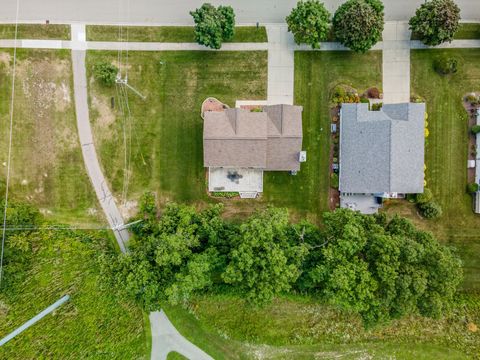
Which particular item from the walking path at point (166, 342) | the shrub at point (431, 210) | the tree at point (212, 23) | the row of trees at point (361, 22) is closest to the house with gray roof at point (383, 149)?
the shrub at point (431, 210)

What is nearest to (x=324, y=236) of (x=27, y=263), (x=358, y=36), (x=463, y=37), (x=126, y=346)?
(x=358, y=36)

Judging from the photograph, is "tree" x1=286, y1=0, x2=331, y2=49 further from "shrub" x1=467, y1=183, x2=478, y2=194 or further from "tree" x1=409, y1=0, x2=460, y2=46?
"shrub" x1=467, y1=183, x2=478, y2=194

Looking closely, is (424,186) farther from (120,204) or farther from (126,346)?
(126,346)

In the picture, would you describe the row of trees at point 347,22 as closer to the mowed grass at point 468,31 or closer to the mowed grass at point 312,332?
the mowed grass at point 468,31

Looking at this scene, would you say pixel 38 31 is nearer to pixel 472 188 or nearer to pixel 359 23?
pixel 359 23

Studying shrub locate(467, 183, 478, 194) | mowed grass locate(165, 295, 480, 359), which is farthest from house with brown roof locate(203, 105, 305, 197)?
shrub locate(467, 183, 478, 194)

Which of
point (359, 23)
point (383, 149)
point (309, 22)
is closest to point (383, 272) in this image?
point (383, 149)
